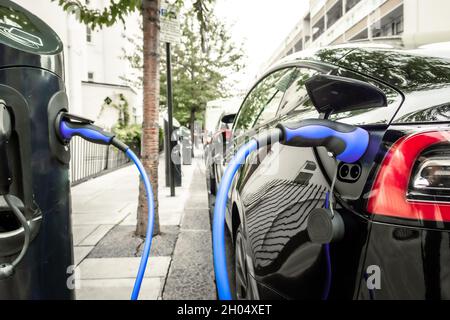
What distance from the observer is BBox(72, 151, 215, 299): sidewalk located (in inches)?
107

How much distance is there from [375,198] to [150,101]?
322 centimetres

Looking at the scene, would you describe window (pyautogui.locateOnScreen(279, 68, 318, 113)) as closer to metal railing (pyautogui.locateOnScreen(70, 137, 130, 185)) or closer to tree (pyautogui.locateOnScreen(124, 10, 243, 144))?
metal railing (pyautogui.locateOnScreen(70, 137, 130, 185))

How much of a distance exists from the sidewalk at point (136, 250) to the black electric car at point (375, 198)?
131 centimetres

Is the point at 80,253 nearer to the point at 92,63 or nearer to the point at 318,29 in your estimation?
the point at 92,63

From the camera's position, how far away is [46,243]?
1419mm

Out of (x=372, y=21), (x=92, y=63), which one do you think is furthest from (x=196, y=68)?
(x=372, y=21)

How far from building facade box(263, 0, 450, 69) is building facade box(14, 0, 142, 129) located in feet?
23.7

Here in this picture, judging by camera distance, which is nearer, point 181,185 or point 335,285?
point 335,285

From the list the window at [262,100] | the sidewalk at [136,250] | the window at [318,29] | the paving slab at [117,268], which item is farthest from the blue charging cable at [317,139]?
the window at [318,29]

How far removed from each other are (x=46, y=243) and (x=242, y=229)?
98 centimetres

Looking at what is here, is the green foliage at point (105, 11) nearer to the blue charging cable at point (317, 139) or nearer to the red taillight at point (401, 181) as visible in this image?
the blue charging cable at point (317, 139)

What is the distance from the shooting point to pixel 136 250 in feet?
11.7

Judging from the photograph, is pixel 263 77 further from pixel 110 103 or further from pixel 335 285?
pixel 110 103
